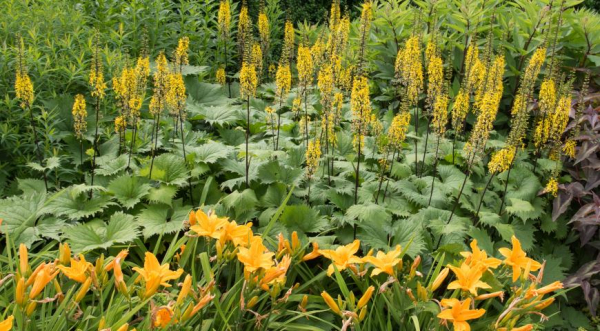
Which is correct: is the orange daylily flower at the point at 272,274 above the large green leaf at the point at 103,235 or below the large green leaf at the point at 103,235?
above

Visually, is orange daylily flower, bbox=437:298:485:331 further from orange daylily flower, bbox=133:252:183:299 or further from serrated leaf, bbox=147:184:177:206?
serrated leaf, bbox=147:184:177:206

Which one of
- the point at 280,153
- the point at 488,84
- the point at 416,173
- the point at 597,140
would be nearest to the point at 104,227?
the point at 280,153

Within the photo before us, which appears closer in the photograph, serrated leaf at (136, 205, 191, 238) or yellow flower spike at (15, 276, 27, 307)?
yellow flower spike at (15, 276, 27, 307)

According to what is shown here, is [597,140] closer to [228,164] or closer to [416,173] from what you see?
[416,173]

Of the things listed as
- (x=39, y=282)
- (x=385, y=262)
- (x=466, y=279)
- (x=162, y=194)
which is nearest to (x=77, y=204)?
(x=162, y=194)

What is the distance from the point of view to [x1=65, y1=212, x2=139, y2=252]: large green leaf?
8.69 feet

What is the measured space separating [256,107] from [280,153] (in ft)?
4.62

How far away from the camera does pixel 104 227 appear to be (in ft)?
9.78

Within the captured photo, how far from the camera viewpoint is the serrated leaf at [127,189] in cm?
314

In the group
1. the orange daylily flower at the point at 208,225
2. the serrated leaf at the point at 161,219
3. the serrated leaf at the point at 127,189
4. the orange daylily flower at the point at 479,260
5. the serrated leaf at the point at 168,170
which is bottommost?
the serrated leaf at the point at 161,219

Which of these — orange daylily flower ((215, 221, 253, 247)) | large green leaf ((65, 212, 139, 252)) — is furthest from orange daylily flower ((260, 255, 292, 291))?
large green leaf ((65, 212, 139, 252))

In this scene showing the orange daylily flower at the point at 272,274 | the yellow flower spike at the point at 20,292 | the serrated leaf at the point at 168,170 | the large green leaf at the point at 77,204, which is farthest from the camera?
the serrated leaf at the point at 168,170

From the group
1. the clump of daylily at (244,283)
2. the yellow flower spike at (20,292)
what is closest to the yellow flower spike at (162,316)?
the clump of daylily at (244,283)

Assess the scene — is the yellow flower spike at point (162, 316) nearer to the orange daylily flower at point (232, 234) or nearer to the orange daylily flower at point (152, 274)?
the orange daylily flower at point (152, 274)
